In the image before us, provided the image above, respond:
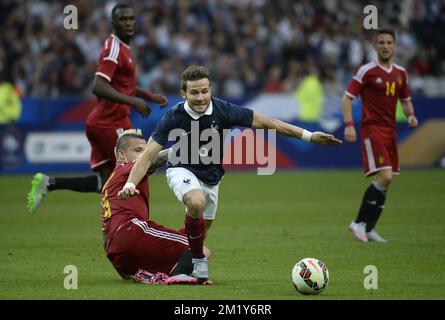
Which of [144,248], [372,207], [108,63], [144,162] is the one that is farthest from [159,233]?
[372,207]

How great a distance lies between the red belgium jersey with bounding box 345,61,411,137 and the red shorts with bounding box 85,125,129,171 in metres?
2.94

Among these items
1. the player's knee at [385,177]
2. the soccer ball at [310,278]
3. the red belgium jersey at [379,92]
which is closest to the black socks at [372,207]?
the player's knee at [385,177]

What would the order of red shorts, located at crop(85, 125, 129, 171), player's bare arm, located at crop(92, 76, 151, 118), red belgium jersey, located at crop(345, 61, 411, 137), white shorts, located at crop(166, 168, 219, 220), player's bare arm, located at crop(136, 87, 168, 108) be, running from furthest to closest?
1. red belgium jersey, located at crop(345, 61, 411, 137)
2. player's bare arm, located at crop(136, 87, 168, 108)
3. red shorts, located at crop(85, 125, 129, 171)
4. player's bare arm, located at crop(92, 76, 151, 118)
5. white shorts, located at crop(166, 168, 219, 220)

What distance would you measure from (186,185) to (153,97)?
3625mm

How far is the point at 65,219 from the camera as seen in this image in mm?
13656

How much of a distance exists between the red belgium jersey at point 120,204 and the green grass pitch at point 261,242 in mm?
504

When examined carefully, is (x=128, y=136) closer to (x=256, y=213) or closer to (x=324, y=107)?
(x=256, y=213)

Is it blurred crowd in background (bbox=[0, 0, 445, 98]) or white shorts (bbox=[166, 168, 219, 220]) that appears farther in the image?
blurred crowd in background (bbox=[0, 0, 445, 98])

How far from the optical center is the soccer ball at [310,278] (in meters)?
7.41

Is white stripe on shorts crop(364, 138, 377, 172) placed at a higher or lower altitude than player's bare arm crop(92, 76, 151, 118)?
lower

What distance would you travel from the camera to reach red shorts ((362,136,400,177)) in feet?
37.8

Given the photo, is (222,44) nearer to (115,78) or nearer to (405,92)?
(405,92)

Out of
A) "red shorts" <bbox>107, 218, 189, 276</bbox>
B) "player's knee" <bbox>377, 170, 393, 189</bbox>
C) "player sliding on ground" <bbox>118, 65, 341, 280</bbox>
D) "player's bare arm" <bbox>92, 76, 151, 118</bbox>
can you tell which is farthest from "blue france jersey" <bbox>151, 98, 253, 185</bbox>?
"player's knee" <bbox>377, 170, 393, 189</bbox>

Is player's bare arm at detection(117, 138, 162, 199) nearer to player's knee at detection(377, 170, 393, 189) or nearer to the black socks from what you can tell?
the black socks
